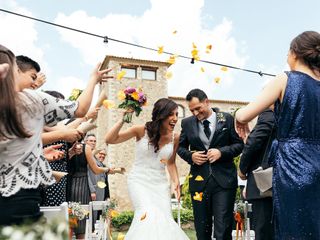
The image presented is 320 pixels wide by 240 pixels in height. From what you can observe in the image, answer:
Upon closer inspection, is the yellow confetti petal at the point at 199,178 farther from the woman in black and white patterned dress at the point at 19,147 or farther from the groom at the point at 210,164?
the woman in black and white patterned dress at the point at 19,147

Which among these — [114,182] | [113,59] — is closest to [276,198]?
[114,182]

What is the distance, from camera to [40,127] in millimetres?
2424

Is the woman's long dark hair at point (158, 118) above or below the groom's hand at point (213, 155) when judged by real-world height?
above

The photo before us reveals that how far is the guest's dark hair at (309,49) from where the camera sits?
10.3ft

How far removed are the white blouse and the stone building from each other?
30.9 meters

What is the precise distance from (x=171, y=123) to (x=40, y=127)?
10.5 feet

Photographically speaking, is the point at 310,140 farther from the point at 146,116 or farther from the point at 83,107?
the point at 146,116

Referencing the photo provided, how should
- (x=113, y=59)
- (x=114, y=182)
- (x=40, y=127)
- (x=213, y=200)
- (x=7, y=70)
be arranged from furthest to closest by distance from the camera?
(x=113, y=59) → (x=114, y=182) → (x=213, y=200) → (x=40, y=127) → (x=7, y=70)

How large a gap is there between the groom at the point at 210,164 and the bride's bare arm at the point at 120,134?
0.64 m

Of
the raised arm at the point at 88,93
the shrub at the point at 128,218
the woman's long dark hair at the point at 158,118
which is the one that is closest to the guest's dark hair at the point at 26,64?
Answer: the raised arm at the point at 88,93

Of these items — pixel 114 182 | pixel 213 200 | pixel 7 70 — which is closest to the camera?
pixel 7 70

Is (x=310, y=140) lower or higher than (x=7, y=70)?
lower

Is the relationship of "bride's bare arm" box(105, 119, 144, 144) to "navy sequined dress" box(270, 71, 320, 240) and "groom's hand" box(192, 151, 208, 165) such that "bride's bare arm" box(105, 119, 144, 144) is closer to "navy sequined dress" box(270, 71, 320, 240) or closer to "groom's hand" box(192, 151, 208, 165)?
"groom's hand" box(192, 151, 208, 165)

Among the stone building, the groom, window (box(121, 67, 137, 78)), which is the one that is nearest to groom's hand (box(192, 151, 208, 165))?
the groom
